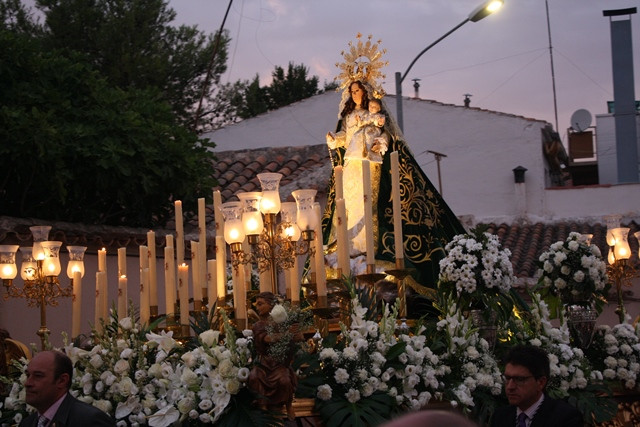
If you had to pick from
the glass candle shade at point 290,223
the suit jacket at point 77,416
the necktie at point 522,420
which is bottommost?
the necktie at point 522,420

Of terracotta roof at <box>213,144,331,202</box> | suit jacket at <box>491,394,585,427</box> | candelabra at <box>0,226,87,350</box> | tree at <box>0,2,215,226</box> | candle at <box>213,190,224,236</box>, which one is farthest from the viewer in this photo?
terracotta roof at <box>213,144,331,202</box>

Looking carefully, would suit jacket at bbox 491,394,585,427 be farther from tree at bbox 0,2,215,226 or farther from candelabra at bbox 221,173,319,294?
tree at bbox 0,2,215,226

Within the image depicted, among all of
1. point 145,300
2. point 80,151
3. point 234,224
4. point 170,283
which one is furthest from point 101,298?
point 80,151

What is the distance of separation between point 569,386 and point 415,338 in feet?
4.30

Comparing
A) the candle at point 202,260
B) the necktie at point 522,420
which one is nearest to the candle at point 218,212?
the candle at point 202,260

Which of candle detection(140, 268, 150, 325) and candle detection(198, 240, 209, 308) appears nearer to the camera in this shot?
candle detection(198, 240, 209, 308)

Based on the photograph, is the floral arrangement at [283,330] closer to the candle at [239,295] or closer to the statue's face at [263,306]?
the statue's face at [263,306]

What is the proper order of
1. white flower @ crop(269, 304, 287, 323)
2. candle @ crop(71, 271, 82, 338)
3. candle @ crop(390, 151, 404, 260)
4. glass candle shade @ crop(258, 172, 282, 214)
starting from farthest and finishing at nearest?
candle @ crop(71, 271, 82, 338), candle @ crop(390, 151, 404, 260), glass candle shade @ crop(258, 172, 282, 214), white flower @ crop(269, 304, 287, 323)

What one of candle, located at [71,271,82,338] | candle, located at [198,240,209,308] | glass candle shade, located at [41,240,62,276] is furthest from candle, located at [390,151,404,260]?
glass candle shade, located at [41,240,62,276]

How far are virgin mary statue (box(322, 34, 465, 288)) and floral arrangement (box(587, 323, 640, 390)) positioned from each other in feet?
4.41

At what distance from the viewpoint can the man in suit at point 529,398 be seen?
572 cm

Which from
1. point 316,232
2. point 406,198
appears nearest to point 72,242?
point 406,198

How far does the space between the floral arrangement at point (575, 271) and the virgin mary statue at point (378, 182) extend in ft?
2.97

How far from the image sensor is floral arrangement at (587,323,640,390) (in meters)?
7.86
